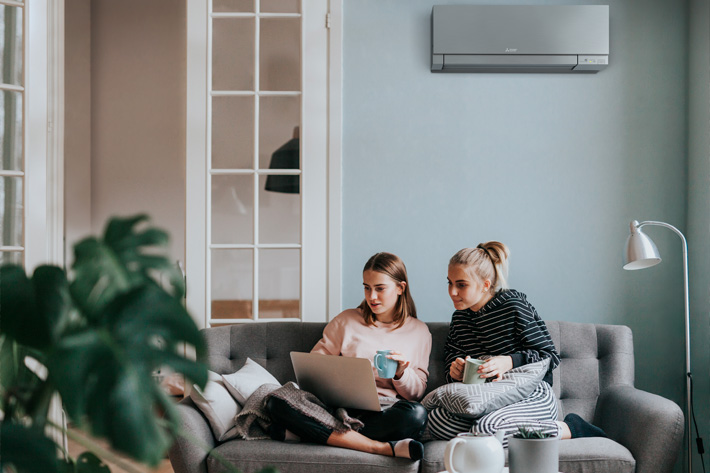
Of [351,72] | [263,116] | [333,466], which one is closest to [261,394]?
[333,466]

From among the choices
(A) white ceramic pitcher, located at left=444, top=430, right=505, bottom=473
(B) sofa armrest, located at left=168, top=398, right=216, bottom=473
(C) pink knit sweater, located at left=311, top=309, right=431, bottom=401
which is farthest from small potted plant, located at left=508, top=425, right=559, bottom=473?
(B) sofa armrest, located at left=168, top=398, right=216, bottom=473

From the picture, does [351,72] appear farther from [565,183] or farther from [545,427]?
[545,427]

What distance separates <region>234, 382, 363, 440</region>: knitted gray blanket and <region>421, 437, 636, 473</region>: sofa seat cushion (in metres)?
0.29

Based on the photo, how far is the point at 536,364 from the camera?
238cm

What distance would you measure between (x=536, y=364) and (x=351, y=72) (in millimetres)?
1613

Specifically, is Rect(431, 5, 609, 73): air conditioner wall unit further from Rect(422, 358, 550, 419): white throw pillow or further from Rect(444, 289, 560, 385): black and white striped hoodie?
Rect(422, 358, 550, 419): white throw pillow

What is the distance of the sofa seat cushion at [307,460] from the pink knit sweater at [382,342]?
17.6 inches

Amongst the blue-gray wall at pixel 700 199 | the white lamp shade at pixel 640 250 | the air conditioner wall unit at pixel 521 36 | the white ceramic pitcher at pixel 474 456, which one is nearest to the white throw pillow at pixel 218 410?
the white ceramic pitcher at pixel 474 456

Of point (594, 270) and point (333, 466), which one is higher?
point (594, 270)

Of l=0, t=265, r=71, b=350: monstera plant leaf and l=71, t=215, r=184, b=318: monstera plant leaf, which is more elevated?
l=71, t=215, r=184, b=318: monstera plant leaf

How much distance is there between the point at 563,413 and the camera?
2598 millimetres

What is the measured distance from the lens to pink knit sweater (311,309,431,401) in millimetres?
2602

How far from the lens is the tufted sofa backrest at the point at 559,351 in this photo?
2.62 m

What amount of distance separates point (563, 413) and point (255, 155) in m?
1.80
